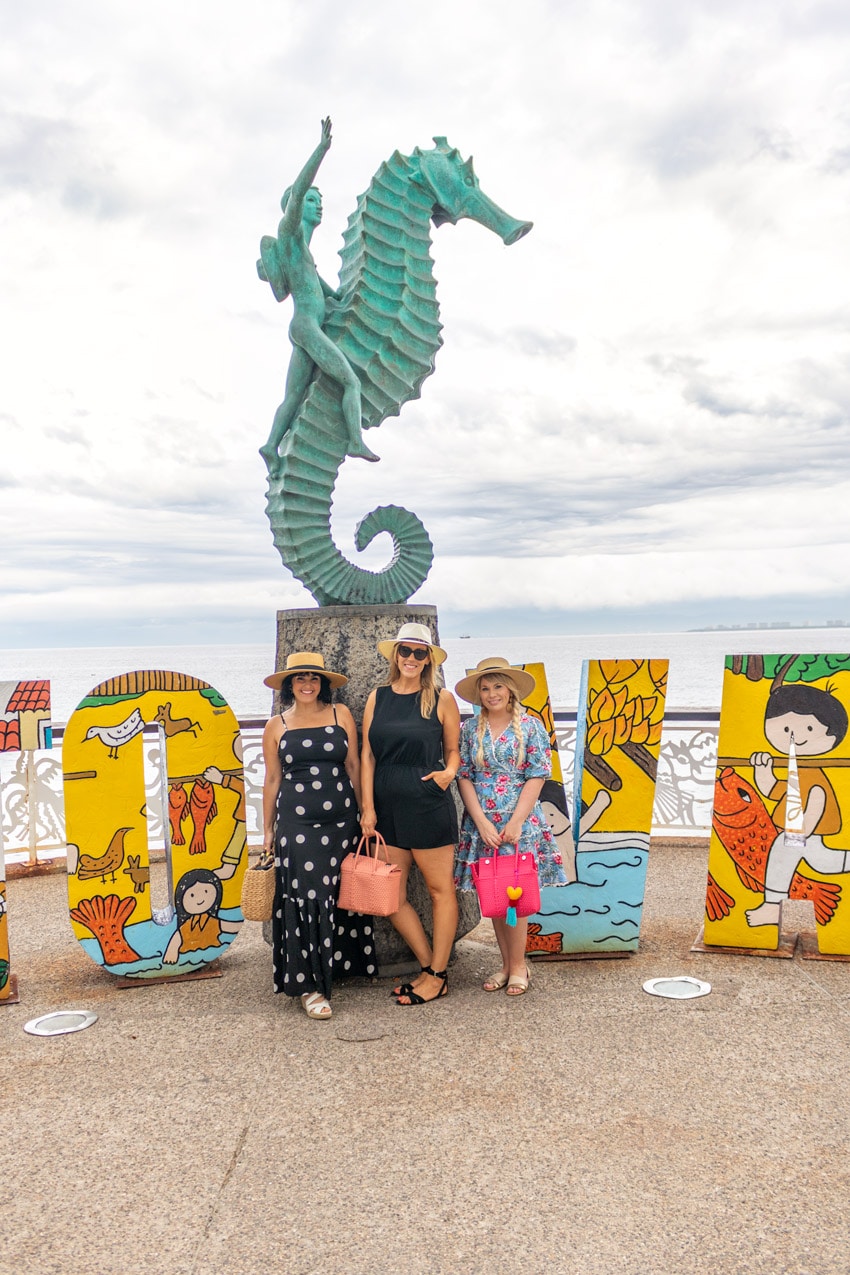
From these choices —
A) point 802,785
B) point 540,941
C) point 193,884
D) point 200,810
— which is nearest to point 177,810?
point 200,810

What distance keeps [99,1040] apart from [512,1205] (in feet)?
7.38

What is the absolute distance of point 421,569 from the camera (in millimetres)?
5727

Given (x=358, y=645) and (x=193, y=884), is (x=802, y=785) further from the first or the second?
(x=193, y=884)

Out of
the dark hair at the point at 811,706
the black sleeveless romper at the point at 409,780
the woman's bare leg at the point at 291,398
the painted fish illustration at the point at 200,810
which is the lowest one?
the painted fish illustration at the point at 200,810

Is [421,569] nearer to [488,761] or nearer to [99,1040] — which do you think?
[488,761]

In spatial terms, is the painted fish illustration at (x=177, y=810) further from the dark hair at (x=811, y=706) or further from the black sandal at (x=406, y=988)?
the dark hair at (x=811, y=706)

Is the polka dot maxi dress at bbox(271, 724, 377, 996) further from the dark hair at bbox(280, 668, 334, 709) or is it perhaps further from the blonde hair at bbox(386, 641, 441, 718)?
the blonde hair at bbox(386, 641, 441, 718)

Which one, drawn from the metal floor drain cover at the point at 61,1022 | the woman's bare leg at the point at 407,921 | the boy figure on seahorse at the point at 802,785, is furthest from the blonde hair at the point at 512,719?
the metal floor drain cover at the point at 61,1022

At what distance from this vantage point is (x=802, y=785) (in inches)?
213

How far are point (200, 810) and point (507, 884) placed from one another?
1.76 meters

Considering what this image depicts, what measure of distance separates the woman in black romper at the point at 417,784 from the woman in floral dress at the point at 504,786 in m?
0.11

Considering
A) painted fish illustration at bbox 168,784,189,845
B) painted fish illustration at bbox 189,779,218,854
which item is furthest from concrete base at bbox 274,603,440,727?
painted fish illustration at bbox 168,784,189,845

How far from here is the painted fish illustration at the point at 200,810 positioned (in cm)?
525

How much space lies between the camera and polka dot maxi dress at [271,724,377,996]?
4.65 m
